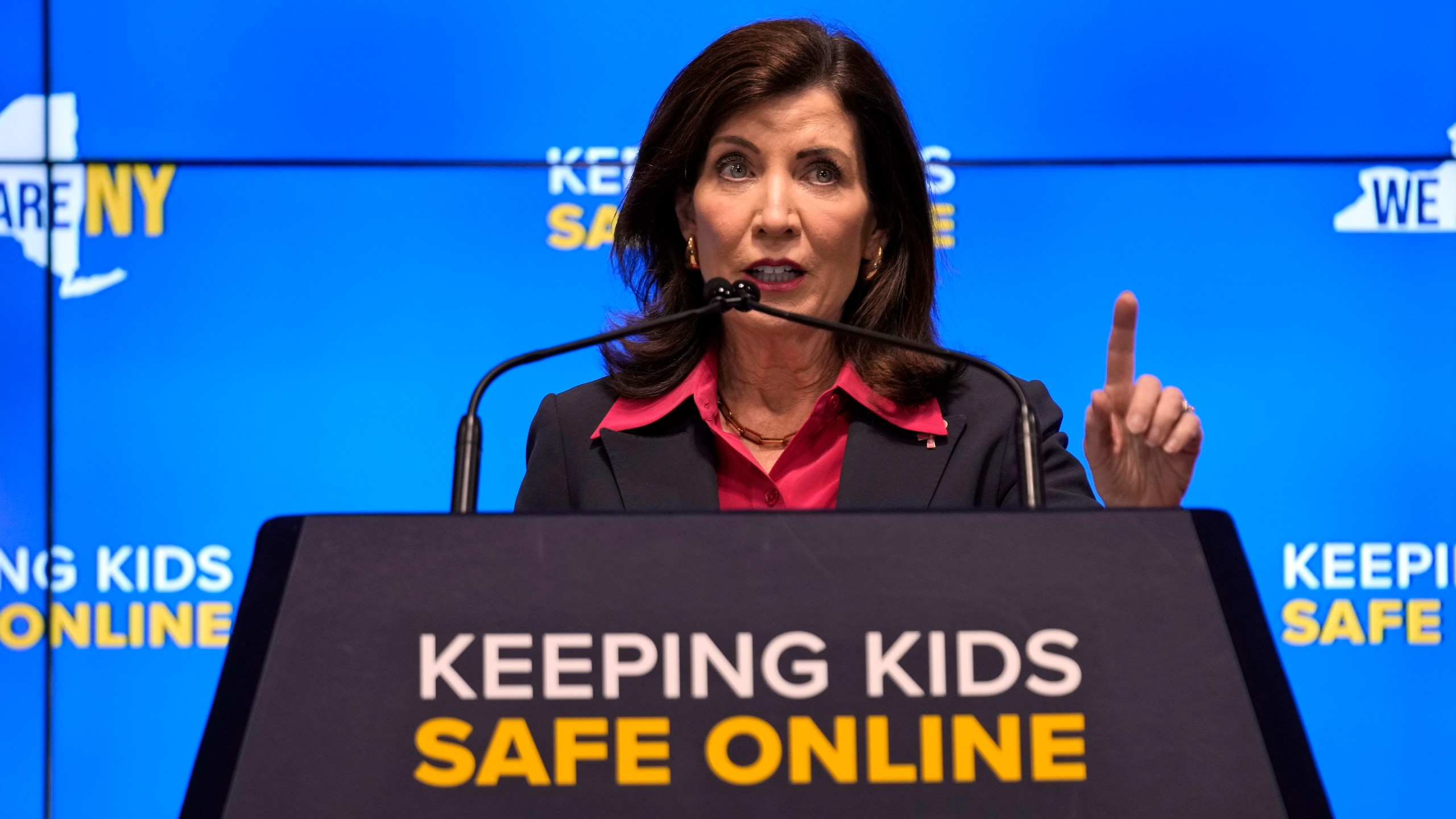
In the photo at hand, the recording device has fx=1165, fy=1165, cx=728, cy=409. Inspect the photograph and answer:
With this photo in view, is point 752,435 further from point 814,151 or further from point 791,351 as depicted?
point 814,151

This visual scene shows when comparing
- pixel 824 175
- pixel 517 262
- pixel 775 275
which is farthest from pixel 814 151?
pixel 517 262

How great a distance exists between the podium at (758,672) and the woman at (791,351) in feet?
1.55

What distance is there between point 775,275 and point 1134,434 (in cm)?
40

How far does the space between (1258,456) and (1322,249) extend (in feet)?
1.32

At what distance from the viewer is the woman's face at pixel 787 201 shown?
114 cm

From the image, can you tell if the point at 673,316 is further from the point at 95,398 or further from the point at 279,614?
the point at 95,398

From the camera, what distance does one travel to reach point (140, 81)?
2.12 metres

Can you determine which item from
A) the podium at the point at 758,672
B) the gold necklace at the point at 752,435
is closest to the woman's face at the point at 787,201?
Answer: the gold necklace at the point at 752,435

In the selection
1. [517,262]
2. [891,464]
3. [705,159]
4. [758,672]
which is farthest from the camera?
[517,262]

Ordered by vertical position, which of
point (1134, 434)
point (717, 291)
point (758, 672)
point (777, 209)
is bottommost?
point (758, 672)

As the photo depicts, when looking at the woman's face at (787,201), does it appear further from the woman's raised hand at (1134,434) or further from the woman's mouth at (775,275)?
the woman's raised hand at (1134,434)

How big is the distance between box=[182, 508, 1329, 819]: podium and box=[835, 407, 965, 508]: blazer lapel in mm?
480

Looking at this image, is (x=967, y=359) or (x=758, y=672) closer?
(x=758, y=672)

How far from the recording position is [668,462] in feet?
3.73
